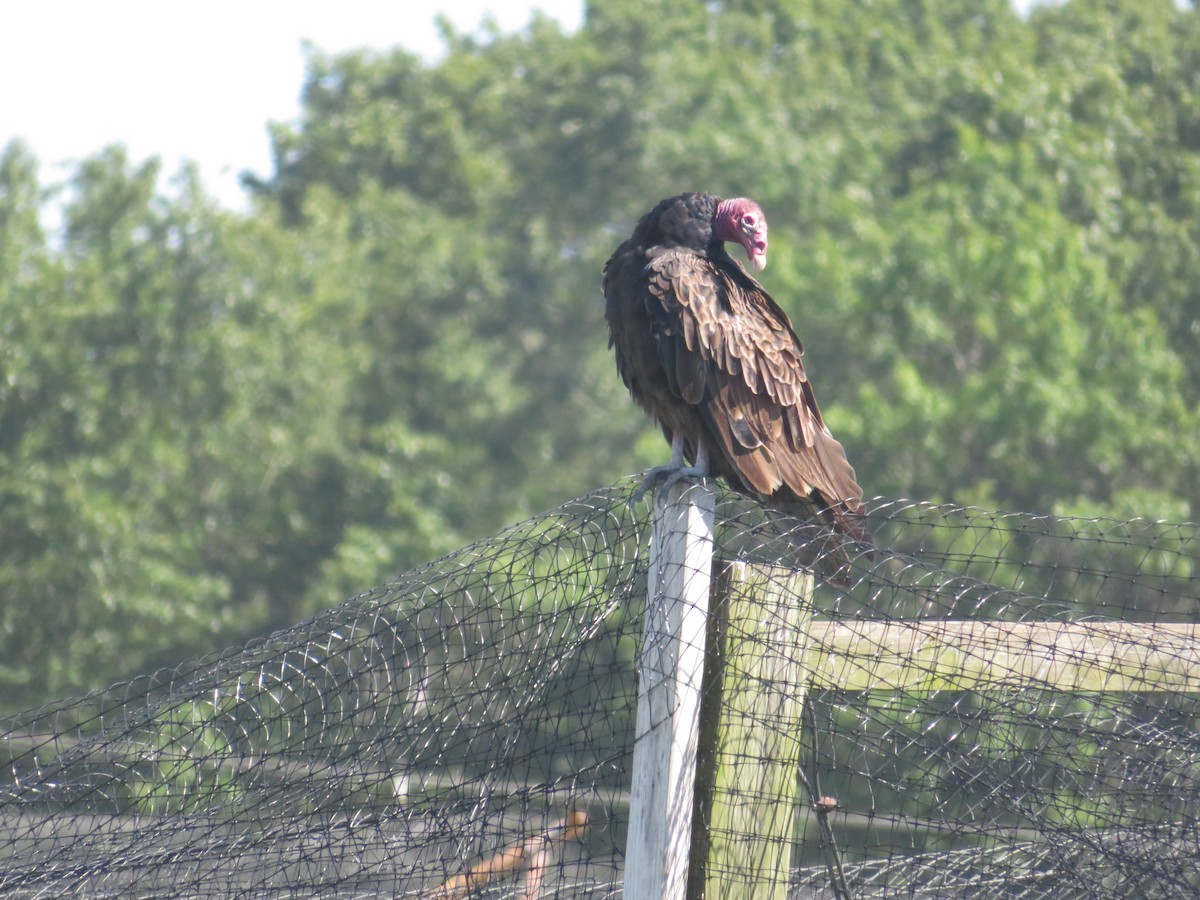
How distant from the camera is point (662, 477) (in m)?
3.11

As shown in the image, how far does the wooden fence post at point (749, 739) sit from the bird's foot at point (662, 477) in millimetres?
415

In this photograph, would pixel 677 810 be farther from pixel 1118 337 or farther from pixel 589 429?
pixel 589 429

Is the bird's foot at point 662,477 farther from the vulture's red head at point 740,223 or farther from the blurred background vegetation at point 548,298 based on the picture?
the blurred background vegetation at point 548,298

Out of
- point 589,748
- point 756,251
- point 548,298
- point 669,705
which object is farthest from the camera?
point 548,298

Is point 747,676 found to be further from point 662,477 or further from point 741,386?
point 741,386

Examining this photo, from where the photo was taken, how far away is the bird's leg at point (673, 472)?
2.78 m

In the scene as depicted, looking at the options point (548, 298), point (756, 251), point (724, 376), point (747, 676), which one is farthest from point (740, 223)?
point (548, 298)

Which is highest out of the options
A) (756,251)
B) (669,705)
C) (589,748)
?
(756,251)

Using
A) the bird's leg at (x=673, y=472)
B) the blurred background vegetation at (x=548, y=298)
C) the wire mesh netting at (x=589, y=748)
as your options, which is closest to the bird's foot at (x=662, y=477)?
the bird's leg at (x=673, y=472)

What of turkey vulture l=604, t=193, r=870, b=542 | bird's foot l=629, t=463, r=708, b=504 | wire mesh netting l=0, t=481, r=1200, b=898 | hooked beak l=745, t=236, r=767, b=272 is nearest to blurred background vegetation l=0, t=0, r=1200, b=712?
hooked beak l=745, t=236, r=767, b=272

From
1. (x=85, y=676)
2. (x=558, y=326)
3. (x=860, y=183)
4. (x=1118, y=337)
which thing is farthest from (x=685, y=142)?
(x=85, y=676)

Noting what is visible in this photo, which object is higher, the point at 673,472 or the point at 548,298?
the point at 548,298

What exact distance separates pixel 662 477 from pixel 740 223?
1102 millimetres

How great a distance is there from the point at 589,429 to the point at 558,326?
1755 mm
